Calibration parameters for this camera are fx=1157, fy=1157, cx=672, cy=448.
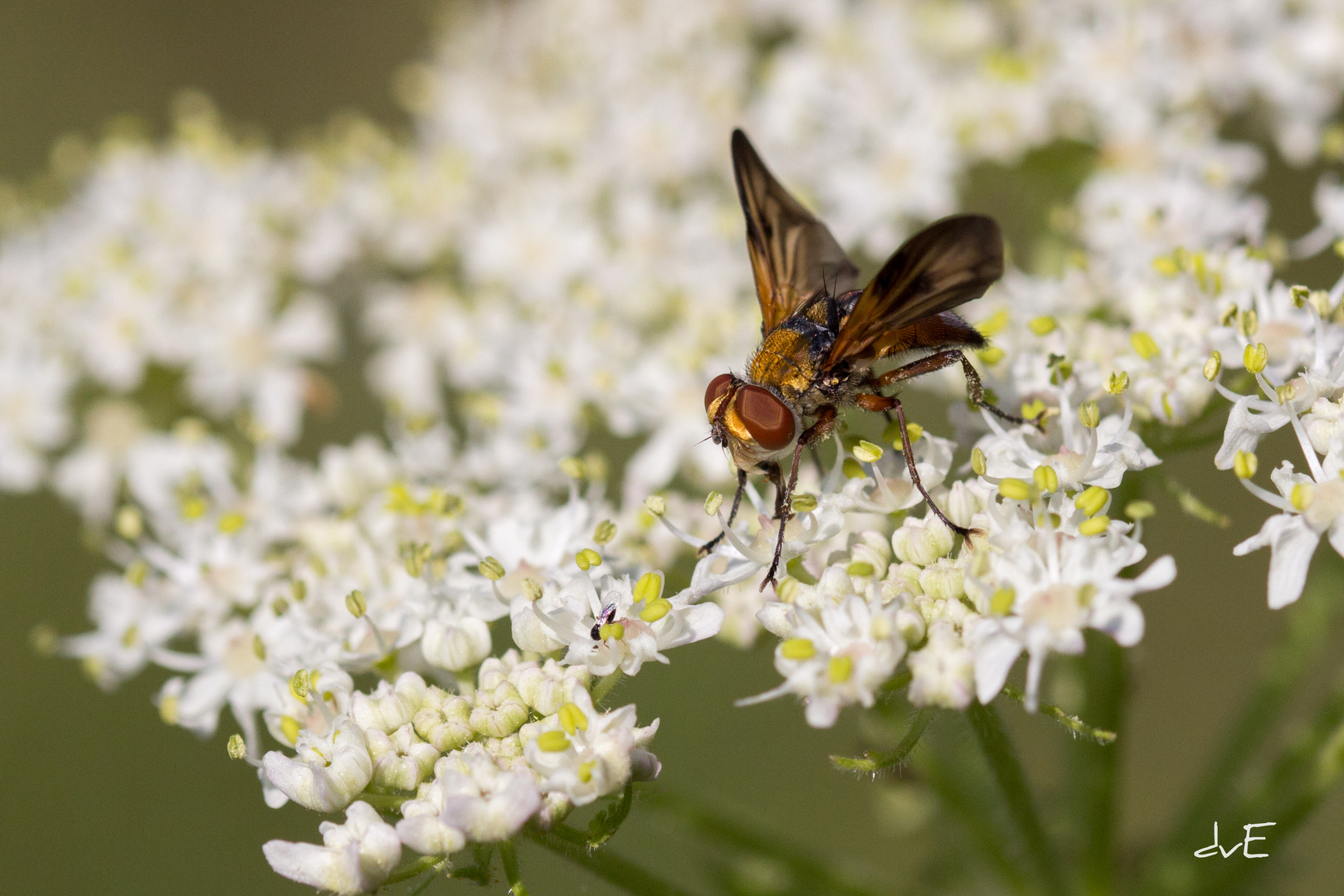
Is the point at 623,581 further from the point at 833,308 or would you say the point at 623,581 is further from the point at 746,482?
the point at 833,308

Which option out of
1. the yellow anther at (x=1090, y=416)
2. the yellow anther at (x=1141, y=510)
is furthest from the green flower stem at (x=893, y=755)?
the yellow anther at (x=1090, y=416)

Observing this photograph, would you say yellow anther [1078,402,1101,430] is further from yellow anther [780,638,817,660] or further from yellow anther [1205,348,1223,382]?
yellow anther [780,638,817,660]

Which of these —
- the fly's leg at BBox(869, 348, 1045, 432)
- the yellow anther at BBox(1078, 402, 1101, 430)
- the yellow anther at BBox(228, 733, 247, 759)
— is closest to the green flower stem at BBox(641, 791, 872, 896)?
the yellow anther at BBox(228, 733, 247, 759)

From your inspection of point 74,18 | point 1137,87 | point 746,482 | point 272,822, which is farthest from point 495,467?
point 74,18

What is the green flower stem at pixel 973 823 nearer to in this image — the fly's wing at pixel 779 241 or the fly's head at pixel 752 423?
the fly's head at pixel 752 423

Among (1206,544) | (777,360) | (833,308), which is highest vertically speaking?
(1206,544)

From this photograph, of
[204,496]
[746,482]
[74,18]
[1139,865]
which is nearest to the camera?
[746,482]
